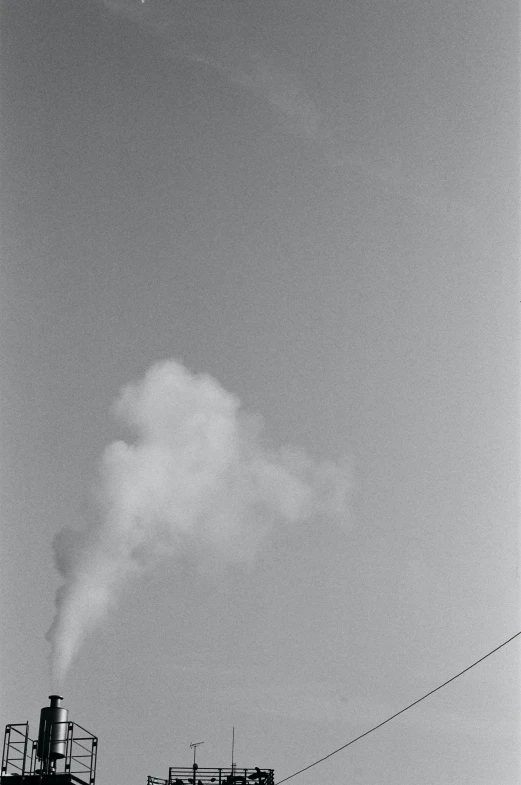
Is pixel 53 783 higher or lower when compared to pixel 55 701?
lower

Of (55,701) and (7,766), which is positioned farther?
(55,701)

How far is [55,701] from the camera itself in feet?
77.4

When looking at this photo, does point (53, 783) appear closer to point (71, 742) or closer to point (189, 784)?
point (71, 742)

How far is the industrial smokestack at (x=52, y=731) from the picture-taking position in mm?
22203

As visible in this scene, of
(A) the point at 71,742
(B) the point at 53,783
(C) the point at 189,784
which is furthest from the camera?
(C) the point at 189,784

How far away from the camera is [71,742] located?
2239 centimetres

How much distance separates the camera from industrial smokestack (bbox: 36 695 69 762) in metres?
22.2

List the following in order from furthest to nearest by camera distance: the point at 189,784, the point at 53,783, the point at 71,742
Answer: the point at 189,784 < the point at 71,742 < the point at 53,783

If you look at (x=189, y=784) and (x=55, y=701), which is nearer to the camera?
(x=55, y=701)

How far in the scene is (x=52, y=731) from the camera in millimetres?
22797

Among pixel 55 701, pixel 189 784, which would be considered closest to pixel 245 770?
pixel 189 784

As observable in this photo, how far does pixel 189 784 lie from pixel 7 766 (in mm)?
8092

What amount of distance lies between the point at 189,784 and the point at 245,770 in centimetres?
185

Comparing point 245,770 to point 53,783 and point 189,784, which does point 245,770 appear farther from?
point 53,783
